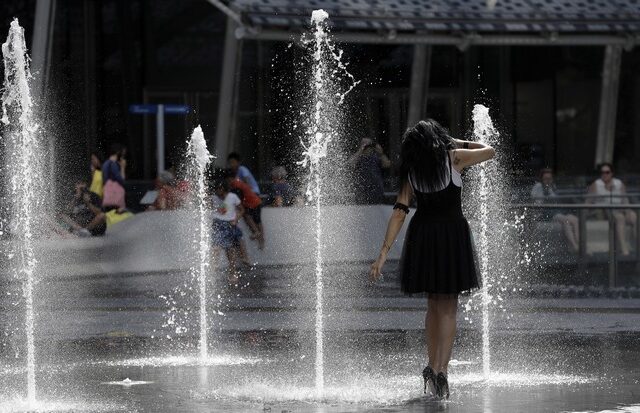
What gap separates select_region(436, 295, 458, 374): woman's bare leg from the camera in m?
8.86

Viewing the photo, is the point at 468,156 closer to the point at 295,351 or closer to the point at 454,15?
the point at 295,351

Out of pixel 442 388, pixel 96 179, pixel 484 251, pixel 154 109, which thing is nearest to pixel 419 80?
pixel 154 109

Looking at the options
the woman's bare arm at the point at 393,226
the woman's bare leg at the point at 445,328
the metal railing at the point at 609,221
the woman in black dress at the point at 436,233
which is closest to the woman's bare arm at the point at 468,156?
the woman in black dress at the point at 436,233

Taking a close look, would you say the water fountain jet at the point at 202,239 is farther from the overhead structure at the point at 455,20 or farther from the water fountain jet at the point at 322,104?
the overhead structure at the point at 455,20

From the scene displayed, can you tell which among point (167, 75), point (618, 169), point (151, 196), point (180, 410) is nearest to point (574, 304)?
point (180, 410)

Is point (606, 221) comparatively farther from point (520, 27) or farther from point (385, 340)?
point (520, 27)

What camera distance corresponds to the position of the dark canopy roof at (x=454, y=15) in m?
26.5

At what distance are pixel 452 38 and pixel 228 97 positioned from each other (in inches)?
181

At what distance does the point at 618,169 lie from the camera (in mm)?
34062

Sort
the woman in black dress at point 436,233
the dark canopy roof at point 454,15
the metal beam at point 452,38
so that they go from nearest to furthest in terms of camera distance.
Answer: the woman in black dress at point 436,233 → the dark canopy roof at point 454,15 → the metal beam at point 452,38

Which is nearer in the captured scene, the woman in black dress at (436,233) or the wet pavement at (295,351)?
the wet pavement at (295,351)

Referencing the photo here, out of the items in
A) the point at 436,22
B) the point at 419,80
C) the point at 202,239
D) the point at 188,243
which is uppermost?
the point at 436,22

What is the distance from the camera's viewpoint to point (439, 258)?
8.96 meters

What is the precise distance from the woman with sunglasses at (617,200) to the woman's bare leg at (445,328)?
6956 mm
